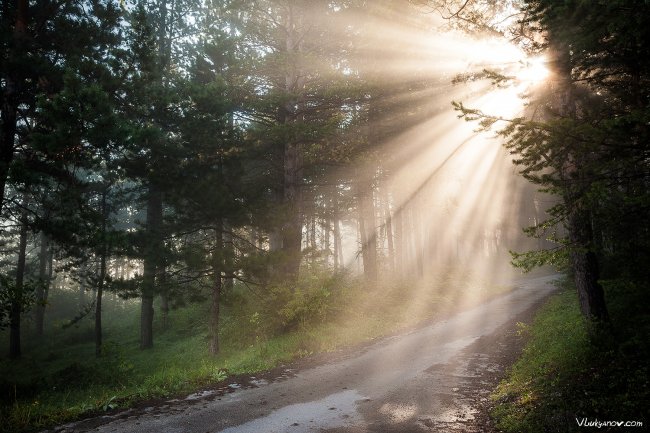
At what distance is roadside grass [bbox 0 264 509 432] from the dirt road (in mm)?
1221

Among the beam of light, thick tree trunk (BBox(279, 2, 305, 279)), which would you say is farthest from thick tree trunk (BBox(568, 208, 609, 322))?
thick tree trunk (BBox(279, 2, 305, 279))

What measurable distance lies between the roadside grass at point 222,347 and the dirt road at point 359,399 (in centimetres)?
122

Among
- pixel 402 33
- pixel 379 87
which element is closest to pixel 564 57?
pixel 379 87

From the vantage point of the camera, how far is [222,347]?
1523 centimetres

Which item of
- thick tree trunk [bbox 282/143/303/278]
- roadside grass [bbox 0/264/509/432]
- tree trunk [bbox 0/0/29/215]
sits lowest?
roadside grass [bbox 0/264/509/432]

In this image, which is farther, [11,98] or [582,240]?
[11,98]

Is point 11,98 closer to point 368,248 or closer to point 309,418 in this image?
point 309,418

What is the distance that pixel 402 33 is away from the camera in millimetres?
16531

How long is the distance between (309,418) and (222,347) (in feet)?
32.7

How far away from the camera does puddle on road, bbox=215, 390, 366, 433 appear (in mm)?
5910

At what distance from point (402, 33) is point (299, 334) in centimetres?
1377

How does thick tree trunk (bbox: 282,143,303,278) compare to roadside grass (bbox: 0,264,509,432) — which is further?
thick tree trunk (bbox: 282,143,303,278)

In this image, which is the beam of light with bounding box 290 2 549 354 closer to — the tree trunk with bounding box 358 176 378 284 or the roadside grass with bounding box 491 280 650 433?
the tree trunk with bounding box 358 176 378 284

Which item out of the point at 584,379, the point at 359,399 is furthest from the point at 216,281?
the point at 584,379
